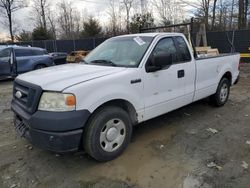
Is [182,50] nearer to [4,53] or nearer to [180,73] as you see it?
[180,73]

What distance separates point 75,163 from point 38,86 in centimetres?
123

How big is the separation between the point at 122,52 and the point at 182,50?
1194 millimetres

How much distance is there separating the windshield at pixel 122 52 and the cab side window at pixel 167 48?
18cm

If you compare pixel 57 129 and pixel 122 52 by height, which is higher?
pixel 122 52

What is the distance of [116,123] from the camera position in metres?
3.55

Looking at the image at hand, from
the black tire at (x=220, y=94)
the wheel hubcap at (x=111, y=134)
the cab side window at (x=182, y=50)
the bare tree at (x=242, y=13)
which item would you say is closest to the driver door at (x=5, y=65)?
A: the cab side window at (x=182, y=50)

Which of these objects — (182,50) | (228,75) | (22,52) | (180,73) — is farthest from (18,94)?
(22,52)

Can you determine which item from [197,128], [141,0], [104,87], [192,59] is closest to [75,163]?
[104,87]

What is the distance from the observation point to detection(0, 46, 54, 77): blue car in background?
10979 millimetres

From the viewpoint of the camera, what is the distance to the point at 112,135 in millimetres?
3510

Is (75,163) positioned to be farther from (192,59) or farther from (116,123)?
(192,59)

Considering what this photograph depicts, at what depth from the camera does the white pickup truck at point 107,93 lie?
3.03m

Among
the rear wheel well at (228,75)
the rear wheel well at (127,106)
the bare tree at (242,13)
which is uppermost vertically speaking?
the bare tree at (242,13)

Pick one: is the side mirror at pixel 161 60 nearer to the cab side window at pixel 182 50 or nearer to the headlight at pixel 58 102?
the cab side window at pixel 182 50
